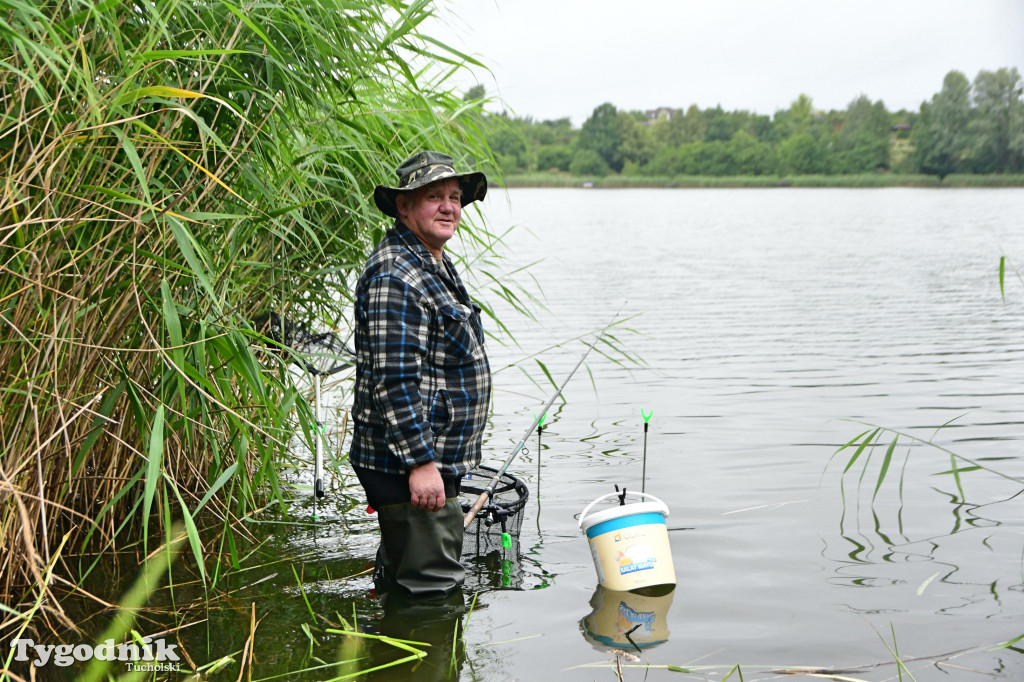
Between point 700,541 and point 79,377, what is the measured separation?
303cm

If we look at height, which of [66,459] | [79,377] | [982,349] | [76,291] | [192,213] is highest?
[192,213]

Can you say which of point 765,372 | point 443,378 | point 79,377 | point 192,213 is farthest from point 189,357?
point 765,372

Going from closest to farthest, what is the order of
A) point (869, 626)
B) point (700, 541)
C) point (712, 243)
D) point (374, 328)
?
point (374, 328) → point (869, 626) → point (700, 541) → point (712, 243)

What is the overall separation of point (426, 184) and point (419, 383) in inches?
28.9

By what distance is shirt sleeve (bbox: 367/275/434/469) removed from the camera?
11.4ft

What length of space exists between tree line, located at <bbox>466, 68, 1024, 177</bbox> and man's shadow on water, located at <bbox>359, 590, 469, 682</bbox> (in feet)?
163

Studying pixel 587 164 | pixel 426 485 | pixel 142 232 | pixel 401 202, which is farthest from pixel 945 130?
pixel 142 232

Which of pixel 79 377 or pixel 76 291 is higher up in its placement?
pixel 76 291

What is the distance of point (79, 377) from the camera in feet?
11.1

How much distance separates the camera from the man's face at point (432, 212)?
3693 millimetres

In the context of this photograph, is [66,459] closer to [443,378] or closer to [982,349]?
[443,378]

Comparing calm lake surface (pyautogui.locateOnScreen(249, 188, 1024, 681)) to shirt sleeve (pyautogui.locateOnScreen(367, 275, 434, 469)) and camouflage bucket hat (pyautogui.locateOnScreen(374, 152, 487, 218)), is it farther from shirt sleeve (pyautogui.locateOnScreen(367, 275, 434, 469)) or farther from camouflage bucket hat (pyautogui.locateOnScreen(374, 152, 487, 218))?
camouflage bucket hat (pyautogui.locateOnScreen(374, 152, 487, 218))

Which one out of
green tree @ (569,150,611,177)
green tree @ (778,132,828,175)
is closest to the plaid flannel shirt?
green tree @ (569,150,611,177)

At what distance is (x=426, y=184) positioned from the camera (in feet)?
11.9
